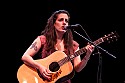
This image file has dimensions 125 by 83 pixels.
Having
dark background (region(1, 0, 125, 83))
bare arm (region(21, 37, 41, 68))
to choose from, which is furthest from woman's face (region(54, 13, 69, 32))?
dark background (region(1, 0, 125, 83))

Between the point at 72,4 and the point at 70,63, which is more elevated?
the point at 72,4

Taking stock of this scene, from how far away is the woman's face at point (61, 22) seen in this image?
4014mm

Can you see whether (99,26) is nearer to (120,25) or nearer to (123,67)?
(120,25)

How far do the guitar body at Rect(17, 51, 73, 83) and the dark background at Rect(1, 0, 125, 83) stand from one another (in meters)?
1.23

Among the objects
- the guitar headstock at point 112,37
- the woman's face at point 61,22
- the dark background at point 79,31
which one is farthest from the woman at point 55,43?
the dark background at point 79,31

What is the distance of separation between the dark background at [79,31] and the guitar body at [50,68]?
1228 millimetres

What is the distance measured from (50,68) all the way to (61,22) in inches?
27.3

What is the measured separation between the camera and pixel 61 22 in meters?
4.05

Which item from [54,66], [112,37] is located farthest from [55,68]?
[112,37]

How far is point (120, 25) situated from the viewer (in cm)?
546

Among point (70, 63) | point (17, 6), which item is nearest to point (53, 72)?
point (70, 63)

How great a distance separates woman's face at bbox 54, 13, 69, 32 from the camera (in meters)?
4.01

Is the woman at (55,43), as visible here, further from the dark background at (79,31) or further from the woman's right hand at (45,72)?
the dark background at (79,31)

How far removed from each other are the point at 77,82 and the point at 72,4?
1.52 m
